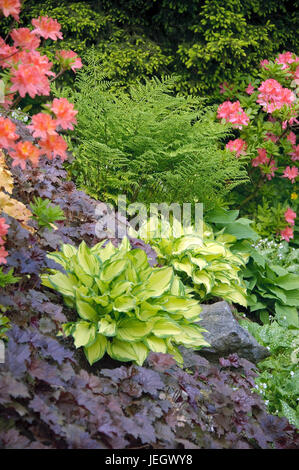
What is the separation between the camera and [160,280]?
2.33 metres

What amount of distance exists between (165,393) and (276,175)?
368cm

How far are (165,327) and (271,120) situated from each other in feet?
11.2

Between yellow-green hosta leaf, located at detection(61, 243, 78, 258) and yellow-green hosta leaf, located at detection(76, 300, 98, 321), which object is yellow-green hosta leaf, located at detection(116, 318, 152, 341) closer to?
yellow-green hosta leaf, located at detection(76, 300, 98, 321)

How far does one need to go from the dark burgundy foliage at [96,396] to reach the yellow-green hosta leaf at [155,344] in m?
0.08

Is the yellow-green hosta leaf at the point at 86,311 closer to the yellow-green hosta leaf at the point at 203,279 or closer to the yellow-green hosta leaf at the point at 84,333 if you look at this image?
the yellow-green hosta leaf at the point at 84,333

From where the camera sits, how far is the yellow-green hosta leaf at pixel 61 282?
2.13 metres

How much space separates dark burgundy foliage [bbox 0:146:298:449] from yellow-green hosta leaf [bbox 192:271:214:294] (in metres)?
0.60

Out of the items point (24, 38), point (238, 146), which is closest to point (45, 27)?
point (24, 38)

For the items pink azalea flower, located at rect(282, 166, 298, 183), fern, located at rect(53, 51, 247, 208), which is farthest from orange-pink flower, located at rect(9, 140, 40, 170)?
pink azalea flower, located at rect(282, 166, 298, 183)

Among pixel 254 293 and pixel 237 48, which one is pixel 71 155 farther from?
pixel 237 48

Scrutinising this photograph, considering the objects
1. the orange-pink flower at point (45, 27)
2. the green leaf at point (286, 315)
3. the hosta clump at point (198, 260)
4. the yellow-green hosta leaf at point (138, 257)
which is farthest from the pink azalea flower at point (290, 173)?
the orange-pink flower at point (45, 27)

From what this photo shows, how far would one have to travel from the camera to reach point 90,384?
1.69 metres

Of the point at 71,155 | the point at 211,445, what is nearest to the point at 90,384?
the point at 211,445

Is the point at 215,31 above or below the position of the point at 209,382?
above
